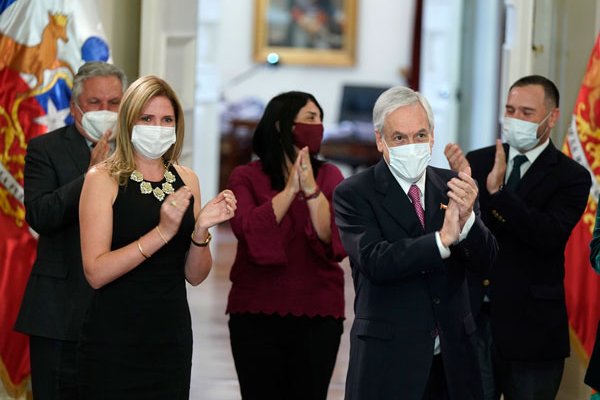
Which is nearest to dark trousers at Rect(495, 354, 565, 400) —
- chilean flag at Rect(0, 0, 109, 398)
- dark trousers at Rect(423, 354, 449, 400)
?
dark trousers at Rect(423, 354, 449, 400)

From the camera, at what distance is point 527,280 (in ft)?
16.6

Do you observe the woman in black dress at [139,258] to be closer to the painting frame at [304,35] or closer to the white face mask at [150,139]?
the white face mask at [150,139]

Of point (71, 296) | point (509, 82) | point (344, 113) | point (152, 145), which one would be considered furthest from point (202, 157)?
point (152, 145)

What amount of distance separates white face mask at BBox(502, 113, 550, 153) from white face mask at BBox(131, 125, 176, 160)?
170 centimetres

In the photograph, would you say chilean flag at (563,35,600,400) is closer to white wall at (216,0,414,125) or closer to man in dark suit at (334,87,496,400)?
man in dark suit at (334,87,496,400)

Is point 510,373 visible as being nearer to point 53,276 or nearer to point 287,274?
point 287,274

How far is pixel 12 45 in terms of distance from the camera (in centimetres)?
603

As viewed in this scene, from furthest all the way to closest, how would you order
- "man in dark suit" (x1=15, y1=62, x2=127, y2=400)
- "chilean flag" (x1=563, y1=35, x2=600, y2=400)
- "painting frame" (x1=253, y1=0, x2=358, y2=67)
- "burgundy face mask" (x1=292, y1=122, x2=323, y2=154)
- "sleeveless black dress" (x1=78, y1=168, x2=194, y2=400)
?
"painting frame" (x1=253, y1=0, x2=358, y2=67) < "chilean flag" (x1=563, y1=35, x2=600, y2=400) < "burgundy face mask" (x1=292, y1=122, x2=323, y2=154) < "man in dark suit" (x1=15, y1=62, x2=127, y2=400) < "sleeveless black dress" (x1=78, y1=168, x2=194, y2=400)

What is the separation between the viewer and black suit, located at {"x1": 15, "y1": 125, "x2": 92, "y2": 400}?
4.94 m

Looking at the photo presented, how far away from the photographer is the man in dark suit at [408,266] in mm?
3922

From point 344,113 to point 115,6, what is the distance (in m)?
10.3

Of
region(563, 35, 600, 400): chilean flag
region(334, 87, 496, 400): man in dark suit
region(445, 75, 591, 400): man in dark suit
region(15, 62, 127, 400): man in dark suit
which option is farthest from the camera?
region(563, 35, 600, 400): chilean flag

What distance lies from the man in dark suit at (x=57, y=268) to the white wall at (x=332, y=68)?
12905 mm

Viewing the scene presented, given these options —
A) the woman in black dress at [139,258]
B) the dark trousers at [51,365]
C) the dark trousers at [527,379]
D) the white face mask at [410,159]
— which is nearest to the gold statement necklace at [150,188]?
the woman in black dress at [139,258]
